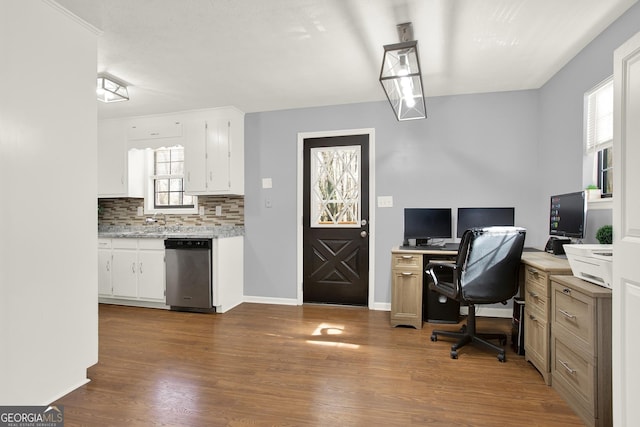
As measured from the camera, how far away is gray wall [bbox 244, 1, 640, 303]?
11.9ft

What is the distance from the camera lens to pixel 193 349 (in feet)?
9.46

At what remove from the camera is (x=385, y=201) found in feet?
13.3

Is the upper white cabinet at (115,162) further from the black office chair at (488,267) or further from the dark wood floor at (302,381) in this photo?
the black office chair at (488,267)

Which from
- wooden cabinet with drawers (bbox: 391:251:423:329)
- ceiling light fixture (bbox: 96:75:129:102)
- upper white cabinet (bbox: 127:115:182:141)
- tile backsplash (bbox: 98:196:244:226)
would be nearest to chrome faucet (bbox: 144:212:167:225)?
tile backsplash (bbox: 98:196:244:226)

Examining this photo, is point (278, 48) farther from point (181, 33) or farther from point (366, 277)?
point (366, 277)

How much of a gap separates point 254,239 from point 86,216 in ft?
7.60

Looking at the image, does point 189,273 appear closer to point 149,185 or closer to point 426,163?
point 149,185

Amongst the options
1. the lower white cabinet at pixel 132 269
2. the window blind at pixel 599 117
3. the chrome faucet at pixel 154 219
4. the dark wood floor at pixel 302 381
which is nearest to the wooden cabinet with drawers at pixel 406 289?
the dark wood floor at pixel 302 381

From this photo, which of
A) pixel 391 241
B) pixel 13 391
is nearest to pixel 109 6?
pixel 13 391

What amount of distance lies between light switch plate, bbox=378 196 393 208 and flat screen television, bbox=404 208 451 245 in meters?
0.25

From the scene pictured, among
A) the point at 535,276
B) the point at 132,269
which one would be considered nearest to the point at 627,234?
the point at 535,276

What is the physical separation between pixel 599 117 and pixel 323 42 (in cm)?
230

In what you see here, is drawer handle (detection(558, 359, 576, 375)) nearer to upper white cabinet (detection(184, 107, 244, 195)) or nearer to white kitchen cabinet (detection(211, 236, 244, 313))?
white kitchen cabinet (detection(211, 236, 244, 313))

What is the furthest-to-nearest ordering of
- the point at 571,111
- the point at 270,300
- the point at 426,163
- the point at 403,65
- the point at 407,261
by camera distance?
the point at 270,300, the point at 426,163, the point at 407,261, the point at 571,111, the point at 403,65
